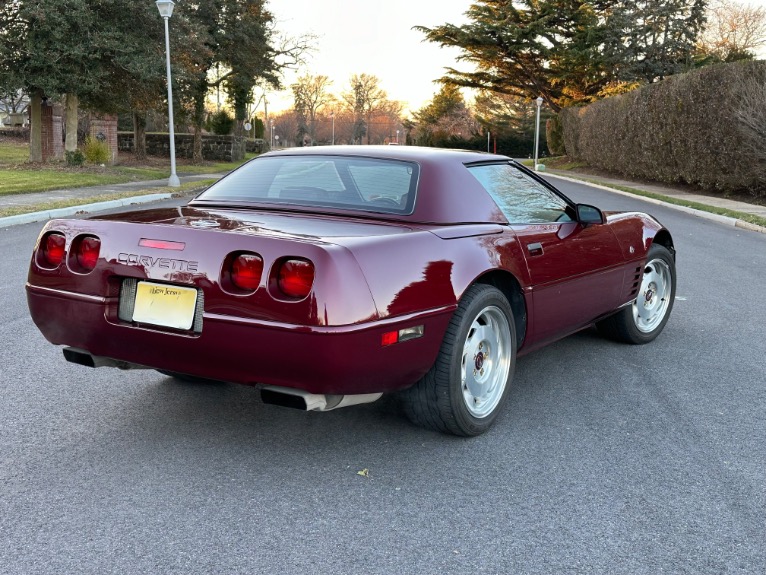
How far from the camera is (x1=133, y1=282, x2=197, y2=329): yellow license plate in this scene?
3.25m

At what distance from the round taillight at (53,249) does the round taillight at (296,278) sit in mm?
1184

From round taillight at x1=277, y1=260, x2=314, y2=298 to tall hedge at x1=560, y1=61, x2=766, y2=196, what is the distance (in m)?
18.0

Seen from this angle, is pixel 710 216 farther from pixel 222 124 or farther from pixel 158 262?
pixel 222 124

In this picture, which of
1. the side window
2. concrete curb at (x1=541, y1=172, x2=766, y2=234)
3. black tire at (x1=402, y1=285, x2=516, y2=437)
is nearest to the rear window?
the side window

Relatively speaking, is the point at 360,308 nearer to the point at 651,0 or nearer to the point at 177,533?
the point at 177,533

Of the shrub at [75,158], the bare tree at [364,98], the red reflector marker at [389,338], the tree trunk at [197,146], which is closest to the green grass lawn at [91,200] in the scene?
the shrub at [75,158]

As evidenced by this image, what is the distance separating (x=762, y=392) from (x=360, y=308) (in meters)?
2.78

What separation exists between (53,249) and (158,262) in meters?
0.68

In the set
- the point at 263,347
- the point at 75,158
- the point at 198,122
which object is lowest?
the point at 263,347

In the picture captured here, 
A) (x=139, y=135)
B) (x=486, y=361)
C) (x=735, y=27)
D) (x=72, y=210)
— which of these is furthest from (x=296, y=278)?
(x=735, y=27)

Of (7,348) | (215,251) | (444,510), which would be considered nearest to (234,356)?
(215,251)

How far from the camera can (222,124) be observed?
47.9m

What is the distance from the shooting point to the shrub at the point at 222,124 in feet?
157

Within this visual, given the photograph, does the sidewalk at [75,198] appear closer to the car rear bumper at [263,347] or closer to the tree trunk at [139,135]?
the car rear bumper at [263,347]
